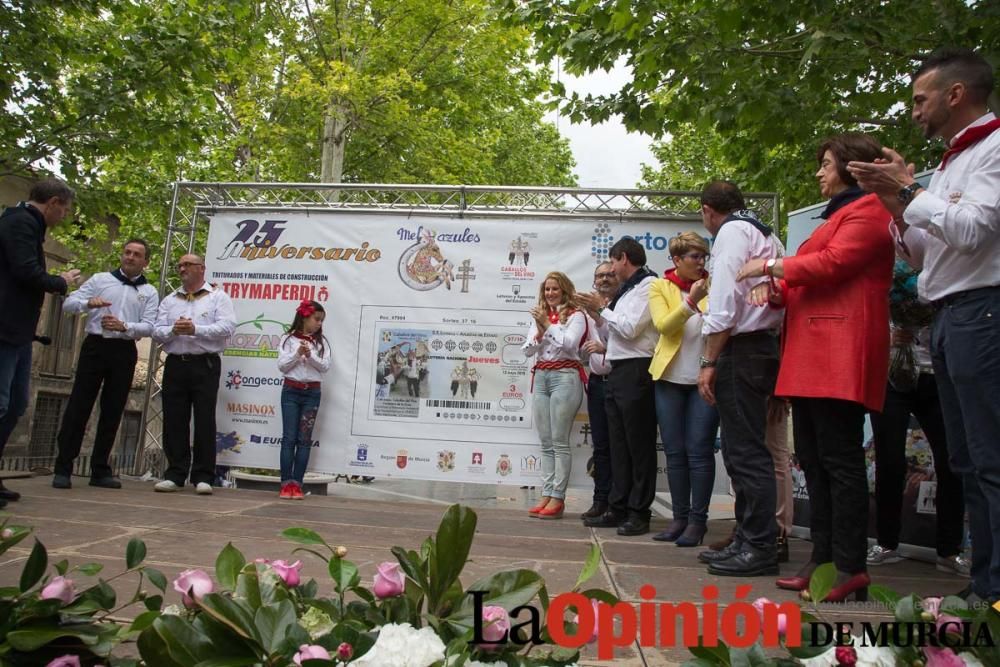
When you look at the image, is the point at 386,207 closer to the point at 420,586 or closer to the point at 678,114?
the point at 678,114

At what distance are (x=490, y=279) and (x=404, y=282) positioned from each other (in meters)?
0.87

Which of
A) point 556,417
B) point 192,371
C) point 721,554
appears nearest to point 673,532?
point 721,554

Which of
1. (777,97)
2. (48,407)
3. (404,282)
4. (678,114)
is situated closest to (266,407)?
(404,282)

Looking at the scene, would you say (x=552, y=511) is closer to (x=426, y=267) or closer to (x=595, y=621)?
(x=426, y=267)

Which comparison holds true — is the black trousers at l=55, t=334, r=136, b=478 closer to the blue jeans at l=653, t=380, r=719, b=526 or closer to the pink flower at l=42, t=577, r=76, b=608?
the blue jeans at l=653, t=380, r=719, b=526

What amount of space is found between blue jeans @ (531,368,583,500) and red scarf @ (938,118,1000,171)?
4.02 meters

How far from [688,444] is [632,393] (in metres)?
0.58

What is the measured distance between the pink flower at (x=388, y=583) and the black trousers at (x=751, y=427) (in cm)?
316

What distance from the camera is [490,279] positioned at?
26.2 feet

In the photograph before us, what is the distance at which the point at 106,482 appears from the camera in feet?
22.9

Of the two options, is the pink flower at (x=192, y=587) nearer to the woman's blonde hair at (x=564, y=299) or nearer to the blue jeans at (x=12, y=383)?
the blue jeans at (x=12, y=383)

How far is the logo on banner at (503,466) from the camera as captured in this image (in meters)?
7.66

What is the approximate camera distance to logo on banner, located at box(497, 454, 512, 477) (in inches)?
302

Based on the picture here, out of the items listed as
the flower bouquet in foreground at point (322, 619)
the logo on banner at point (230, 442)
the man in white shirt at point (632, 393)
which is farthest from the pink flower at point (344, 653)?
the logo on banner at point (230, 442)
